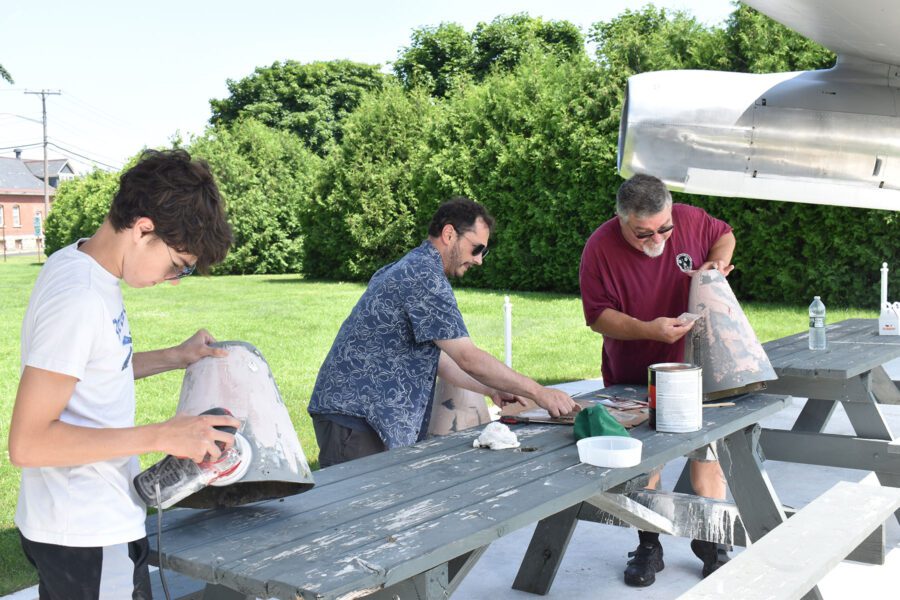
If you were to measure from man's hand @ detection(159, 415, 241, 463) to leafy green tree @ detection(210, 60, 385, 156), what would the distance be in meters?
39.2

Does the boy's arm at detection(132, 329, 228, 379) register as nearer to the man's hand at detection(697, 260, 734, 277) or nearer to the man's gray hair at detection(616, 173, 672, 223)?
the man's gray hair at detection(616, 173, 672, 223)

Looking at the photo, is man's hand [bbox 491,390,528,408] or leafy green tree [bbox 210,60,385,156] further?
leafy green tree [bbox 210,60,385,156]

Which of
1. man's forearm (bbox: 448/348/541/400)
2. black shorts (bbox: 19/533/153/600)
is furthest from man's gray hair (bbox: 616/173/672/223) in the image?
black shorts (bbox: 19/533/153/600)

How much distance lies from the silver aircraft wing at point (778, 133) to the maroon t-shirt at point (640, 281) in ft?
3.90

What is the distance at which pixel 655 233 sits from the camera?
11.5ft

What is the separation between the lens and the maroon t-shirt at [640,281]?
12.0ft

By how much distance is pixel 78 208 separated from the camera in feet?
115

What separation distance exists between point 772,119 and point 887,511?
2.49 meters

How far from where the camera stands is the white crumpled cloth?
2602 mm

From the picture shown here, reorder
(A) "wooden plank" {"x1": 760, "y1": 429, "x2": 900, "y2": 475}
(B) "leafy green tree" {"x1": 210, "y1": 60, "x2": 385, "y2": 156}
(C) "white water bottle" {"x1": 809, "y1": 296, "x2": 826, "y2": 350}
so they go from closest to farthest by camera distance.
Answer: (A) "wooden plank" {"x1": 760, "y1": 429, "x2": 900, "y2": 475}, (C) "white water bottle" {"x1": 809, "y1": 296, "x2": 826, "y2": 350}, (B) "leafy green tree" {"x1": 210, "y1": 60, "x2": 385, "y2": 156}

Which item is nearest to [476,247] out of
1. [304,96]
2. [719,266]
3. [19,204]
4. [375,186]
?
[719,266]

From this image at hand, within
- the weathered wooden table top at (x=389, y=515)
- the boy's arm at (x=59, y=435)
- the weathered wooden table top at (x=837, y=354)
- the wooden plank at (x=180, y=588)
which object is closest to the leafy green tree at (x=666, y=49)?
the weathered wooden table top at (x=837, y=354)

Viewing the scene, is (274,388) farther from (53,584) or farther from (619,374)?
(619,374)

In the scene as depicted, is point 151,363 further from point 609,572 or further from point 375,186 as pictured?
point 375,186
